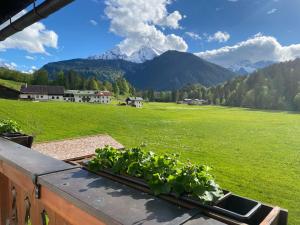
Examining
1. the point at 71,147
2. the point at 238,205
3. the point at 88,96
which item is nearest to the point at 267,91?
the point at 88,96

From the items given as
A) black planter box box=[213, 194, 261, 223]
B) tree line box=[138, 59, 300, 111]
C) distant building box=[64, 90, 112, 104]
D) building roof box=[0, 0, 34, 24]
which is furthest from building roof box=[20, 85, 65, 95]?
black planter box box=[213, 194, 261, 223]

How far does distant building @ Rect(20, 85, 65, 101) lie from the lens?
283 ft

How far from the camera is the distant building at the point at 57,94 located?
8664cm

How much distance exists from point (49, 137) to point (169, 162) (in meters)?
19.1

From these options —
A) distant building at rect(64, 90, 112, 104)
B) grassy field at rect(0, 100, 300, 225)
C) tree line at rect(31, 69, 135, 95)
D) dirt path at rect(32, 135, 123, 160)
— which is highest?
tree line at rect(31, 69, 135, 95)

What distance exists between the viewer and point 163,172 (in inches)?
85.0

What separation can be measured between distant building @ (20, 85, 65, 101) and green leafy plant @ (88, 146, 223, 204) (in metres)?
87.0

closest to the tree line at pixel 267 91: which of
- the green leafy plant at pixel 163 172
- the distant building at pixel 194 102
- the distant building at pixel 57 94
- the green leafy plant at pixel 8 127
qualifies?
the distant building at pixel 194 102

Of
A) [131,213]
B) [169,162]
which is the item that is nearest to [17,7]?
[169,162]

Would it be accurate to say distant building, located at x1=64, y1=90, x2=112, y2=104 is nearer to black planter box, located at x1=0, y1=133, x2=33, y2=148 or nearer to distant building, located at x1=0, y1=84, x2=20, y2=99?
distant building, located at x1=0, y1=84, x2=20, y2=99

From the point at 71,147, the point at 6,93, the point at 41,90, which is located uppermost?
the point at 41,90

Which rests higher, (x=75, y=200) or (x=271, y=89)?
(x=271, y=89)

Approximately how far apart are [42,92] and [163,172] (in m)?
92.3

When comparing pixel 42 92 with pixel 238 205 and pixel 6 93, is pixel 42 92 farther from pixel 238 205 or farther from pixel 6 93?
pixel 238 205
